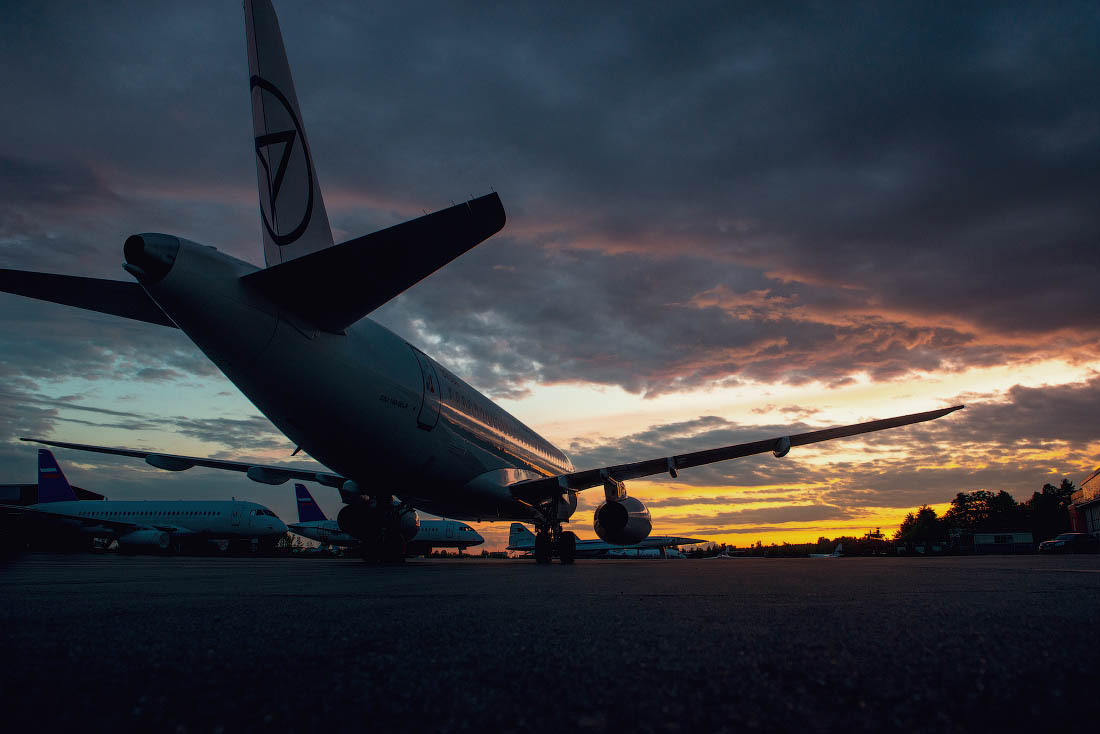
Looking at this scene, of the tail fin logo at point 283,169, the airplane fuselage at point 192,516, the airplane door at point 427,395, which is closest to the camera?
the tail fin logo at point 283,169

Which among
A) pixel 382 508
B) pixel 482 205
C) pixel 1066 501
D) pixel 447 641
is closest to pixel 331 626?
pixel 447 641

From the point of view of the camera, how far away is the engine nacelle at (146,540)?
113 ft

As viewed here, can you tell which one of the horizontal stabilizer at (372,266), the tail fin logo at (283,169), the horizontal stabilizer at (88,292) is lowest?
the horizontal stabilizer at (88,292)

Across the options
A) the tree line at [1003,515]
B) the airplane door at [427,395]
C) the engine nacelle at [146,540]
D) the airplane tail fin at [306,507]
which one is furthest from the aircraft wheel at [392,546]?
the tree line at [1003,515]

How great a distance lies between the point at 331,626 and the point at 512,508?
527 inches

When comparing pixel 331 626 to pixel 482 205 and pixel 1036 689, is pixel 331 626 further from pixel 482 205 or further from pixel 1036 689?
pixel 482 205

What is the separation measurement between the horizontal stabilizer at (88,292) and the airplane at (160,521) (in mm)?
32500

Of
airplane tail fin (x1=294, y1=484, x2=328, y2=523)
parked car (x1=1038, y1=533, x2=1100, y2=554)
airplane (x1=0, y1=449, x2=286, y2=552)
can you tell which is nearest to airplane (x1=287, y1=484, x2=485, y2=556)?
airplane tail fin (x1=294, y1=484, x2=328, y2=523)

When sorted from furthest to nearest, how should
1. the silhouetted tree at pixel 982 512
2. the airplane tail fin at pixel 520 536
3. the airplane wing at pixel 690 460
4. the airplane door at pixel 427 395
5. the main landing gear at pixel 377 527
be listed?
1. the silhouetted tree at pixel 982 512
2. the airplane tail fin at pixel 520 536
3. the main landing gear at pixel 377 527
4. the airplane wing at pixel 690 460
5. the airplane door at pixel 427 395

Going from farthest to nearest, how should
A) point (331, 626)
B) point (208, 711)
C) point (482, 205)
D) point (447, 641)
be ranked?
1. point (482, 205)
2. point (331, 626)
3. point (447, 641)
4. point (208, 711)

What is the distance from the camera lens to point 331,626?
2.77 meters

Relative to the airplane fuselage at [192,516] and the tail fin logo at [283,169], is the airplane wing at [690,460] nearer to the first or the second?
the tail fin logo at [283,169]

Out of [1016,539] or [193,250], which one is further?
[1016,539]

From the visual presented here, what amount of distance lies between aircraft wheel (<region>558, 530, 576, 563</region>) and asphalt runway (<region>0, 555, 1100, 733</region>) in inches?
547
